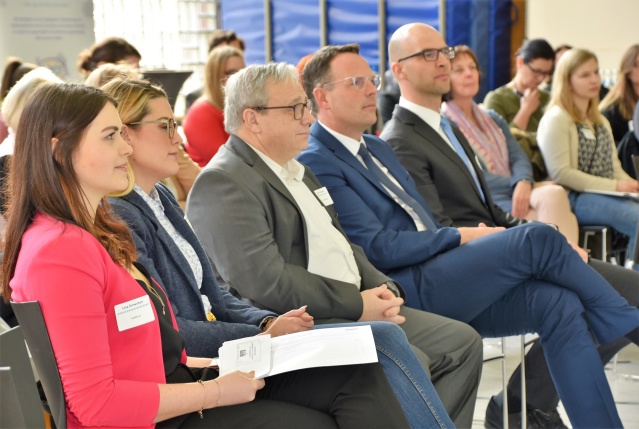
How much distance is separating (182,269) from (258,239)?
0.35m

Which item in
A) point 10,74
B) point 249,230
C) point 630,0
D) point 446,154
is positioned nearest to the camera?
point 249,230

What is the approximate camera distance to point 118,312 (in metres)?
1.57

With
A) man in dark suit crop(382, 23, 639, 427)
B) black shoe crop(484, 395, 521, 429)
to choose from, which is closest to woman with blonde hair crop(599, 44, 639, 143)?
man in dark suit crop(382, 23, 639, 427)

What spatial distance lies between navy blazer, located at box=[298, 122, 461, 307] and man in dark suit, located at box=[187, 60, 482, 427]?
152mm

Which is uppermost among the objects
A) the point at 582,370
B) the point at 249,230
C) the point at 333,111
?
the point at 333,111

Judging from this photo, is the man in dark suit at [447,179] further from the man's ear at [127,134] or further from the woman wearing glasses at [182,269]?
the man's ear at [127,134]

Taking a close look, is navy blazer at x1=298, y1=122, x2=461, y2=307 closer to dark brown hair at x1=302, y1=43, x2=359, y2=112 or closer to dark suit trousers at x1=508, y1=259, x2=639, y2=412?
dark brown hair at x1=302, y1=43, x2=359, y2=112

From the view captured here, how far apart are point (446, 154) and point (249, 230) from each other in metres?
1.27

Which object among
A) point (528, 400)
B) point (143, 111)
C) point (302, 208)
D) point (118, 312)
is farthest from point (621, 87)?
point (118, 312)

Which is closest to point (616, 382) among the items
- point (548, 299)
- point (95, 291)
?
point (548, 299)

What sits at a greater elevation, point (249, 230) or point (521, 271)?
point (249, 230)

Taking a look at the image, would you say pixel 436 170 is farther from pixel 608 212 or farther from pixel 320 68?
pixel 608 212

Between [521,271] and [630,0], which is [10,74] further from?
[630,0]

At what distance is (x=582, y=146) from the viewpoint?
4.67 meters
